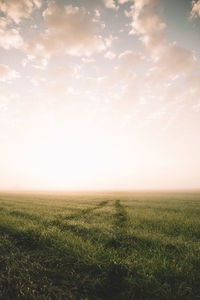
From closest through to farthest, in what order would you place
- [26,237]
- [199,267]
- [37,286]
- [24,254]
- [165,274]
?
[37,286], [165,274], [199,267], [24,254], [26,237]

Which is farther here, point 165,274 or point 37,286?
point 165,274

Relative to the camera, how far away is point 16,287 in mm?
3287

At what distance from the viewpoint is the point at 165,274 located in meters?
3.60

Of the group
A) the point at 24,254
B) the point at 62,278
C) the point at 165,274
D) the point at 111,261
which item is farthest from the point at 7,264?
the point at 165,274

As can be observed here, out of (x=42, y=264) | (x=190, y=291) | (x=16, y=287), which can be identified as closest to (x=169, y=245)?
(x=190, y=291)

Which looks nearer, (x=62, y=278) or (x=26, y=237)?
(x=62, y=278)

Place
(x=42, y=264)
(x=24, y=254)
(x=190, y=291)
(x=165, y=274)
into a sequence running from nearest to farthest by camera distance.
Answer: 1. (x=190, y=291)
2. (x=165, y=274)
3. (x=42, y=264)
4. (x=24, y=254)

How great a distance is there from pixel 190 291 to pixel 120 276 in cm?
158

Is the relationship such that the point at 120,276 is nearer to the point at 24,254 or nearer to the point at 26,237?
the point at 24,254

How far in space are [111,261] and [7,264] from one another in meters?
3.05

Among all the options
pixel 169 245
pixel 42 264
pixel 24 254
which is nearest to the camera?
pixel 42 264

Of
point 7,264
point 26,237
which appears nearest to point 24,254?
point 7,264

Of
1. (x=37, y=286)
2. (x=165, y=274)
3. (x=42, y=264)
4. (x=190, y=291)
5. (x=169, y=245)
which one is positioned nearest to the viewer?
(x=190, y=291)

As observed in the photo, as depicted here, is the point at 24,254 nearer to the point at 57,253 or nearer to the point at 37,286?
the point at 57,253
